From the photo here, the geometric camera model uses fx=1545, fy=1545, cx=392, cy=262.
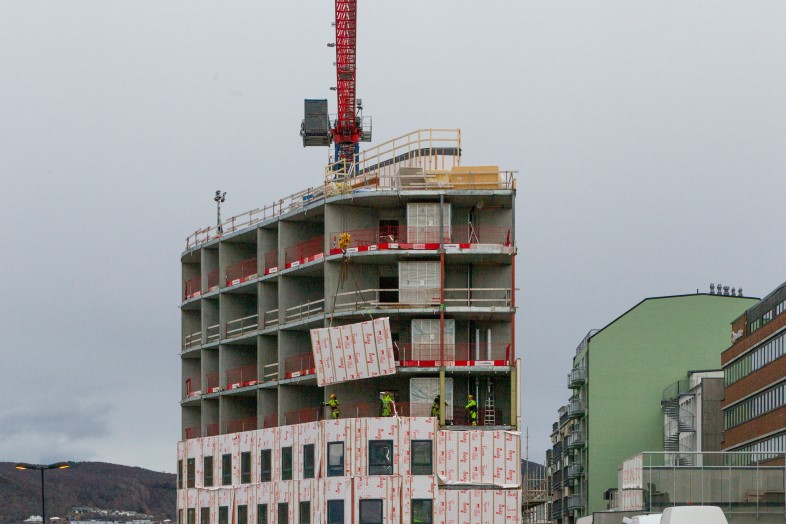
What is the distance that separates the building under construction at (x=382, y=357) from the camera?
284 feet

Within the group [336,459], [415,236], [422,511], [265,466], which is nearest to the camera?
[422,511]

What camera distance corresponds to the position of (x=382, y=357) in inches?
3511

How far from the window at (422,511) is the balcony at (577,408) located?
241ft

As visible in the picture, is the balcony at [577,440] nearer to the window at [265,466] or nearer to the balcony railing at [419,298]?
the window at [265,466]

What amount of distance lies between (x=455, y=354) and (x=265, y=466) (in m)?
14.3

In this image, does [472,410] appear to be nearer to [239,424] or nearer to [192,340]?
[239,424]

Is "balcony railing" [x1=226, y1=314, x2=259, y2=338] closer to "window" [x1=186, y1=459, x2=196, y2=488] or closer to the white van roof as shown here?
"window" [x1=186, y1=459, x2=196, y2=488]

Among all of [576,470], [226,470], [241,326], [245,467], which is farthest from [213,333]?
[576,470]

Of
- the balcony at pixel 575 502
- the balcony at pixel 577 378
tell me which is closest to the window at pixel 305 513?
the balcony at pixel 577 378

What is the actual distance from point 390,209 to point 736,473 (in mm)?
27142

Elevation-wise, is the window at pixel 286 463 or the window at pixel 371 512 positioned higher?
the window at pixel 286 463

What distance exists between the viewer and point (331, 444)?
88.3m

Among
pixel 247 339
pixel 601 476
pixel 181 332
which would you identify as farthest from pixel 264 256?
pixel 601 476

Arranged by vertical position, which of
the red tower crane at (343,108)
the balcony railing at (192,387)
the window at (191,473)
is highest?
the red tower crane at (343,108)
